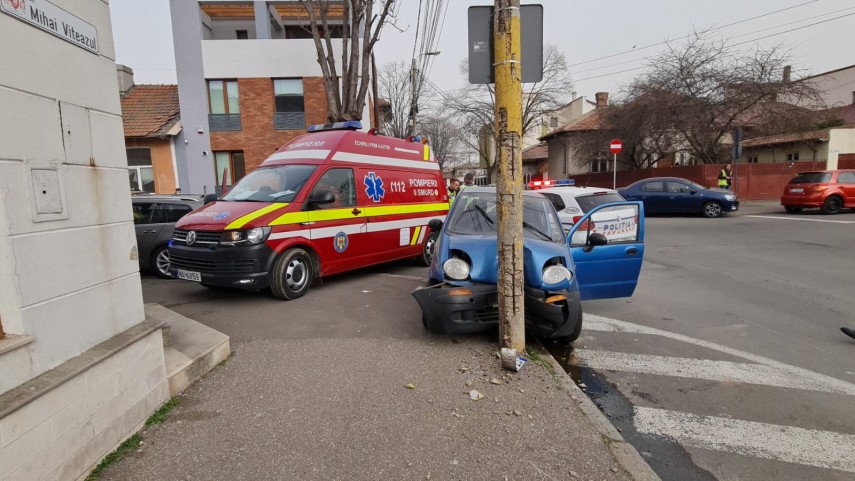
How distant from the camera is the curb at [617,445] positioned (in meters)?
2.66

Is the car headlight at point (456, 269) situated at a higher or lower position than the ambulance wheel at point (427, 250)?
higher

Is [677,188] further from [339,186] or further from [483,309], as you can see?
[483,309]

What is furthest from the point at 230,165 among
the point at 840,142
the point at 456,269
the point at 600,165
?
the point at 840,142

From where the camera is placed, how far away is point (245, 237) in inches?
228

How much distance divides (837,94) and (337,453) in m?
51.1

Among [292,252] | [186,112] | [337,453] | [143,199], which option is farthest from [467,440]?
[186,112]

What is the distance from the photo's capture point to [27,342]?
88.4 inches

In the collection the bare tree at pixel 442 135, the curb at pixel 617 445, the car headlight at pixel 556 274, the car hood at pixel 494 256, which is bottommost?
the curb at pixel 617 445

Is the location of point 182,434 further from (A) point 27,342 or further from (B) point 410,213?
(B) point 410,213

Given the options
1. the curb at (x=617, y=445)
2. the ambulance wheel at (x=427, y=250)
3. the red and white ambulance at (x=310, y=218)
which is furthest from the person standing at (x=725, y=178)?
the curb at (x=617, y=445)

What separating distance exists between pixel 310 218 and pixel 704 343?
5.18 meters

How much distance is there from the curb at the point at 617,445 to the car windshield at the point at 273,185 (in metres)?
4.53

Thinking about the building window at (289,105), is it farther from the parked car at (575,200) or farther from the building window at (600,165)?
the building window at (600,165)

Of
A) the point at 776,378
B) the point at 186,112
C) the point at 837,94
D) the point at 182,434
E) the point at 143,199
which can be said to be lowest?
the point at 776,378
